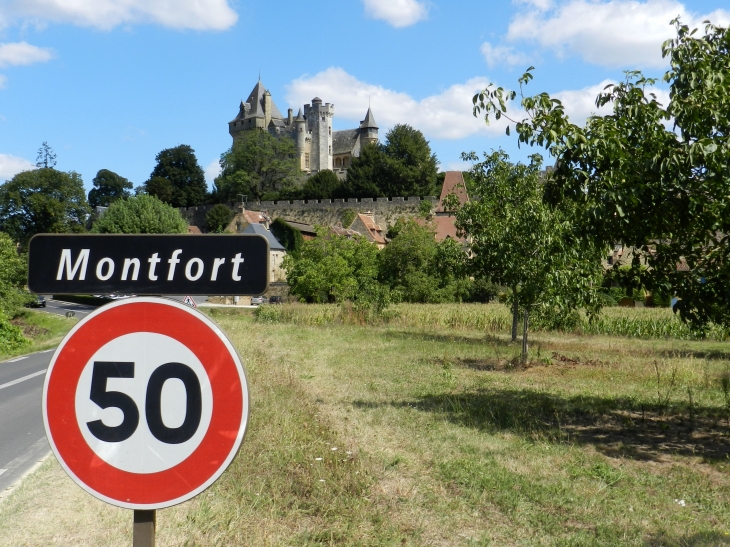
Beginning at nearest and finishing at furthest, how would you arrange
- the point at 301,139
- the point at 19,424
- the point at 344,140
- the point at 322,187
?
the point at 19,424 → the point at 322,187 → the point at 301,139 → the point at 344,140

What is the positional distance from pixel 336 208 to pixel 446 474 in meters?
74.6

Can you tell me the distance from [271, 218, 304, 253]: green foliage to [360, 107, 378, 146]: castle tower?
44.4 m

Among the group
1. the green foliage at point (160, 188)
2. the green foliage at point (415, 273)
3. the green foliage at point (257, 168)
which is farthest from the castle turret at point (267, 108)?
the green foliage at point (415, 273)

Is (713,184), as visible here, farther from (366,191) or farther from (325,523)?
(366,191)

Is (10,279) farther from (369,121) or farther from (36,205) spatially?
(369,121)

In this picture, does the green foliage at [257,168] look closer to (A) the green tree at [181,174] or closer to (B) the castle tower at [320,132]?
(A) the green tree at [181,174]

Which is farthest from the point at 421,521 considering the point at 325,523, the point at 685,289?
the point at 685,289

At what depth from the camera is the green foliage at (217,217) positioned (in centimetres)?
8431

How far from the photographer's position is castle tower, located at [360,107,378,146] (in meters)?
118

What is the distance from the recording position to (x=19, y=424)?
1055 cm

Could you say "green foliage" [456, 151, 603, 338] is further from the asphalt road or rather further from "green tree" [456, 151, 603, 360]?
the asphalt road

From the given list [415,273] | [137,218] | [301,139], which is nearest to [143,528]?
[415,273]

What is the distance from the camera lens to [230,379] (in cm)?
215

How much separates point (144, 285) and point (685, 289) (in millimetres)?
8258
